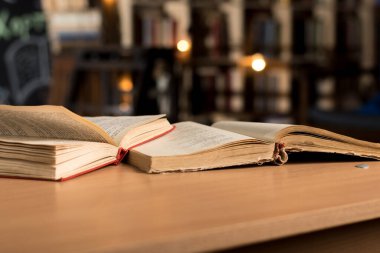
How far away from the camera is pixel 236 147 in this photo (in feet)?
2.94

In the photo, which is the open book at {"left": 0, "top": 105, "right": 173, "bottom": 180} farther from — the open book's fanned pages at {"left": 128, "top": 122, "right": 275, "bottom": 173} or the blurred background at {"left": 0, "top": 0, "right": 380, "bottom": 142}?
the blurred background at {"left": 0, "top": 0, "right": 380, "bottom": 142}

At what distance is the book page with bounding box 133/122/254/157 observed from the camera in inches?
34.7

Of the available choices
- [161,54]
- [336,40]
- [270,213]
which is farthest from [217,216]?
[336,40]

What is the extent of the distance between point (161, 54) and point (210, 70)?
1.64m

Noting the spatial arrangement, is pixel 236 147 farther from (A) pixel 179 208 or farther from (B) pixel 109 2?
(B) pixel 109 2

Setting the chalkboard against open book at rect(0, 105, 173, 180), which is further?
the chalkboard

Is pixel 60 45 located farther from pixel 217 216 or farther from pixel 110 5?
pixel 217 216

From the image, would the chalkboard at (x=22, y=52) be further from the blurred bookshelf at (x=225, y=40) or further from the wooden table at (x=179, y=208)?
the wooden table at (x=179, y=208)

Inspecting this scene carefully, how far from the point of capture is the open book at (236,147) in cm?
87

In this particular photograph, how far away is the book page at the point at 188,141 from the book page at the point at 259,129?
0.15 feet

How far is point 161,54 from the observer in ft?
11.0

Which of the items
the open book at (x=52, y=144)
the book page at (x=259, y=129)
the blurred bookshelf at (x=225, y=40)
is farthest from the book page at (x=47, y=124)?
the blurred bookshelf at (x=225, y=40)

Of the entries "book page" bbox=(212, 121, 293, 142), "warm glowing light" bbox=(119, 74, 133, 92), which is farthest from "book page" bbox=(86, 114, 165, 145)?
"warm glowing light" bbox=(119, 74, 133, 92)

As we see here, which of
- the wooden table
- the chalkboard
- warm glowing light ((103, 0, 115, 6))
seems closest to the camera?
the wooden table
